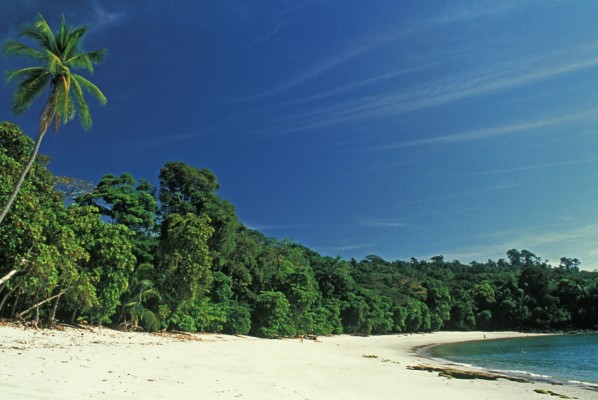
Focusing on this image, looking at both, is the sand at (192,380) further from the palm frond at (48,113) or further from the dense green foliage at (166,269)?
the palm frond at (48,113)

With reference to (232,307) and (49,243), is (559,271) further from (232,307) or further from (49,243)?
(49,243)

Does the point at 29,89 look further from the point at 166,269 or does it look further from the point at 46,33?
the point at 166,269

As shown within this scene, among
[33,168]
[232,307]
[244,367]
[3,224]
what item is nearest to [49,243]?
[3,224]

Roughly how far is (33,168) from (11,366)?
1626 cm

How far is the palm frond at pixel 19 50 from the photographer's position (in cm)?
1678

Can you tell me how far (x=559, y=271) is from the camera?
113062 mm

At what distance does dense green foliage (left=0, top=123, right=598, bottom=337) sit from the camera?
20172 mm

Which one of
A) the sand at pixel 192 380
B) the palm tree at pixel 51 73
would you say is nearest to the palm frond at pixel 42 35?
the palm tree at pixel 51 73

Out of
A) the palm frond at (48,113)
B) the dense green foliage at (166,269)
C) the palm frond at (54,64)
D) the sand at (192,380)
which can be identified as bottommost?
the sand at (192,380)

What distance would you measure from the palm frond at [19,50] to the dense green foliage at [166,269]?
4.72 m

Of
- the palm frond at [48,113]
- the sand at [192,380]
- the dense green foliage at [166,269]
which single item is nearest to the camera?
the sand at [192,380]

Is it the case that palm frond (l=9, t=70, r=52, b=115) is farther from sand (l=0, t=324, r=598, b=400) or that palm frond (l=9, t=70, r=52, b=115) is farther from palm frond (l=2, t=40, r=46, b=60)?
sand (l=0, t=324, r=598, b=400)

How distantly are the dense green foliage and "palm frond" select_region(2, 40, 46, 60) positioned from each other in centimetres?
472

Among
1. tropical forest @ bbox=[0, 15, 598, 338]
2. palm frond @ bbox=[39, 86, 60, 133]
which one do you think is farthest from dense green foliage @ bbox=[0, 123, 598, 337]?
palm frond @ bbox=[39, 86, 60, 133]
